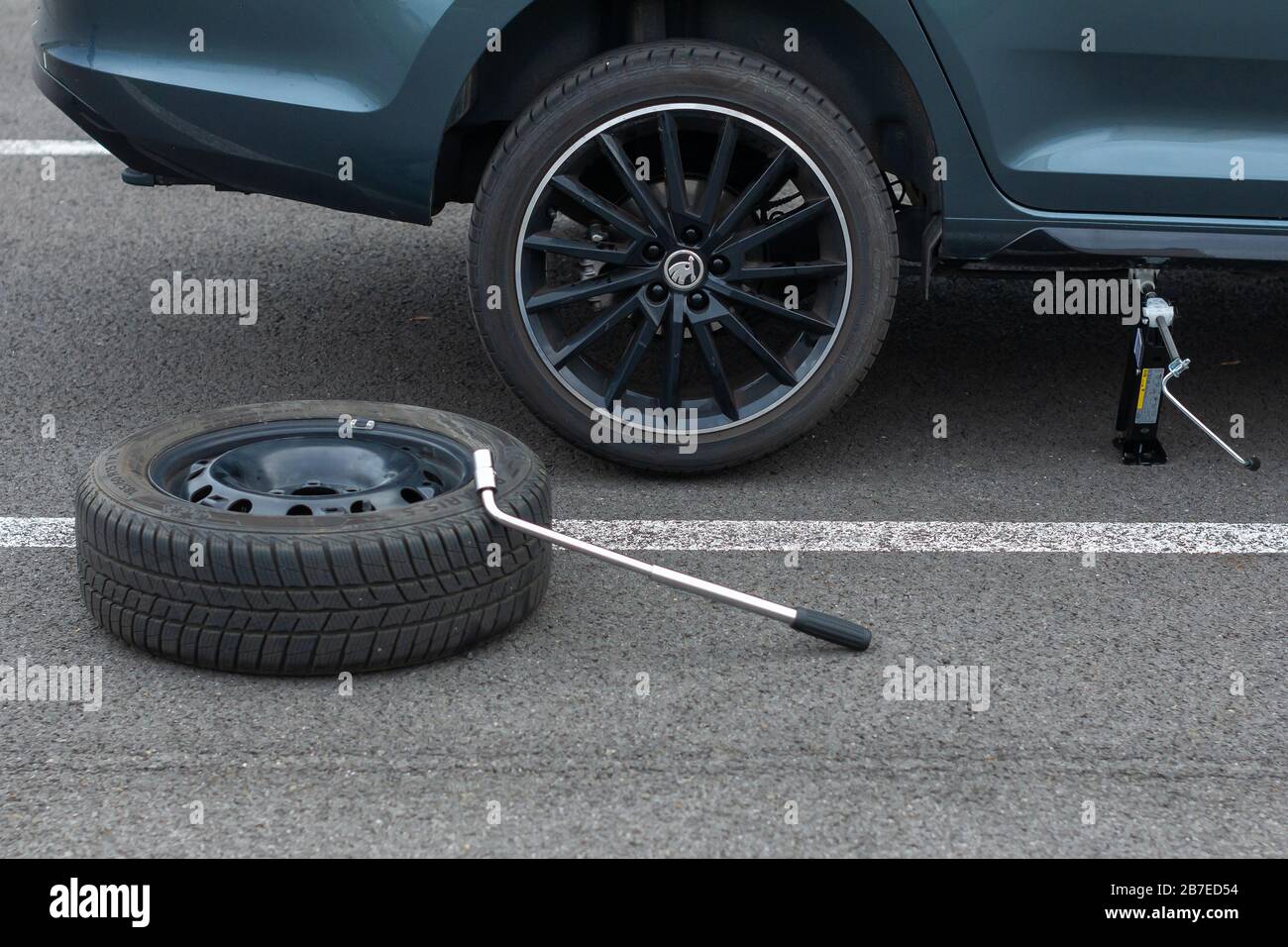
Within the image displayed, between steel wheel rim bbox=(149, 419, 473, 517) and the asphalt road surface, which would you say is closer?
the asphalt road surface

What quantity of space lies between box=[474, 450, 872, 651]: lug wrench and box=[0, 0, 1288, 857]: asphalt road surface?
0.18 feet

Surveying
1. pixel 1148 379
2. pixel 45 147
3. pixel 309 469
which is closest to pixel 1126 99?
pixel 1148 379

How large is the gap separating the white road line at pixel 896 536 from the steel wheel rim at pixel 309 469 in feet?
1.18

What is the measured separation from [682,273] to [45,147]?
3498 mm

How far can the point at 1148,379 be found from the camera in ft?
11.7

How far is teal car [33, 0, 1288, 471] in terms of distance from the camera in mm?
3201

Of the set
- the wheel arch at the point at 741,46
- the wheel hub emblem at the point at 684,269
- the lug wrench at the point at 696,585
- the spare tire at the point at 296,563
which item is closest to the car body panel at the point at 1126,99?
the wheel arch at the point at 741,46

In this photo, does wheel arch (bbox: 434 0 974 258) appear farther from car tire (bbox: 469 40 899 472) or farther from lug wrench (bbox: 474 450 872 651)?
lug wrench (bbox: 474 450 872 651)

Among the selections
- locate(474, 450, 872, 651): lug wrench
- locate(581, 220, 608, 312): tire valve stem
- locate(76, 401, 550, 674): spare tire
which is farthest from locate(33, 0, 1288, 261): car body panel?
locate(474, 450, 872, 651): lug wrench

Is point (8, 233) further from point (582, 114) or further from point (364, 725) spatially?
point (364, 725)

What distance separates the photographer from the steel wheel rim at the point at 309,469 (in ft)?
9.20

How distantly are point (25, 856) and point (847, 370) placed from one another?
2037 millimetres

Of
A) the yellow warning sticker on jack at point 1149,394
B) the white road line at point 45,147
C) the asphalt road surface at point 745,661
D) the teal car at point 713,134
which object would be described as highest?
the white road line at point 45,147

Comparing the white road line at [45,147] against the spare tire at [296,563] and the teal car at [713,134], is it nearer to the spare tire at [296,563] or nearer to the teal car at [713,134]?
the teal car at [713,134]
